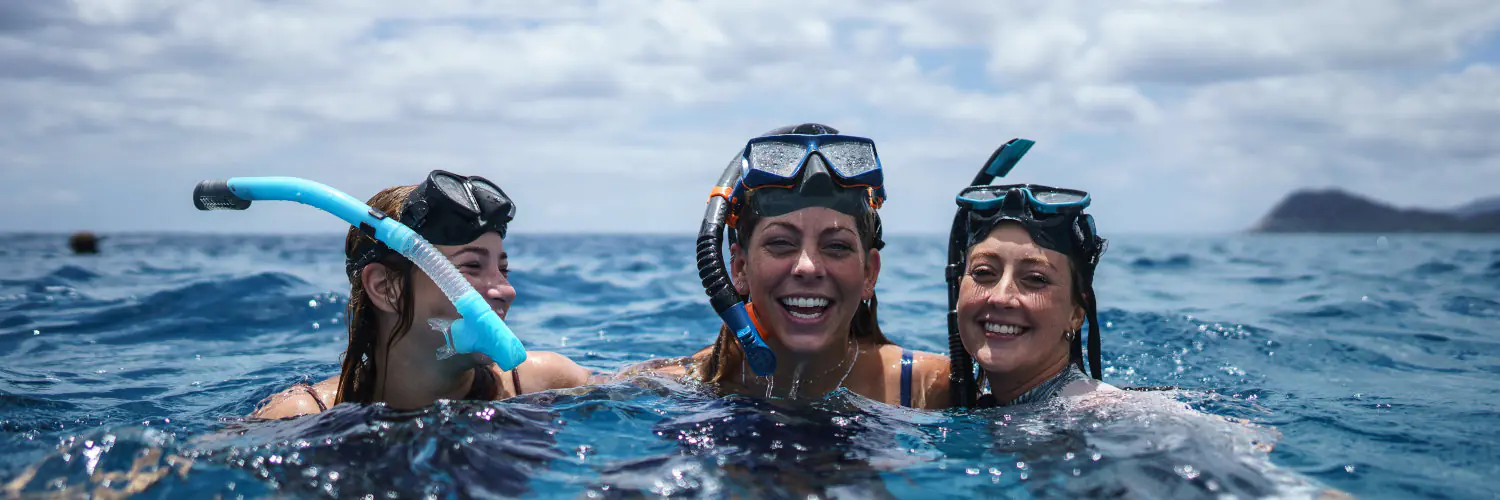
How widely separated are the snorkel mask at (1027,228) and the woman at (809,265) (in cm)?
31

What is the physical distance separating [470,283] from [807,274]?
130 centimetres

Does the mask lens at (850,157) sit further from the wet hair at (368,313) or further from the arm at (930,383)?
the wet hair at (368,313)

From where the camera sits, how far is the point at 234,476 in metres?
2.89

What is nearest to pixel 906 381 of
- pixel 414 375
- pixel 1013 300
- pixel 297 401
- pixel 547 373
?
pixel 1013 300

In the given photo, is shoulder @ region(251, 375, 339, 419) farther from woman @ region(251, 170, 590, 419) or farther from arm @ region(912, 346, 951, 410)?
arm @ region(912, 346, 951, 410)

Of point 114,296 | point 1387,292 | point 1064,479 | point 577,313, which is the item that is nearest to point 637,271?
point 577,313


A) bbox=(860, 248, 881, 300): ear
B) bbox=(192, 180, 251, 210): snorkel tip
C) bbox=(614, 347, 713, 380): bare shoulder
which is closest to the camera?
bbox=(192, 180, 251, 210): snorkel tip

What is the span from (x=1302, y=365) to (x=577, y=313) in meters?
7.10

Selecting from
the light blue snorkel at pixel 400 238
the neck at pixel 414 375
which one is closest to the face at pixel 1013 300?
the light blue snorkel at pixel 400 238

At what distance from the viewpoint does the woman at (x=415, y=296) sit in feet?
11.7

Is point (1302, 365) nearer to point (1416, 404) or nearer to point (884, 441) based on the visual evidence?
point (1416, 404)

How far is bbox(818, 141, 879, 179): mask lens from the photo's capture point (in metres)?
3.80

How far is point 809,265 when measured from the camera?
11.8ft

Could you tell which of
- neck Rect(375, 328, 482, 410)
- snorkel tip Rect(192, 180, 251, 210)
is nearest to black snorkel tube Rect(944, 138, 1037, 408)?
neck Rect(375, 328, 482, 410)
